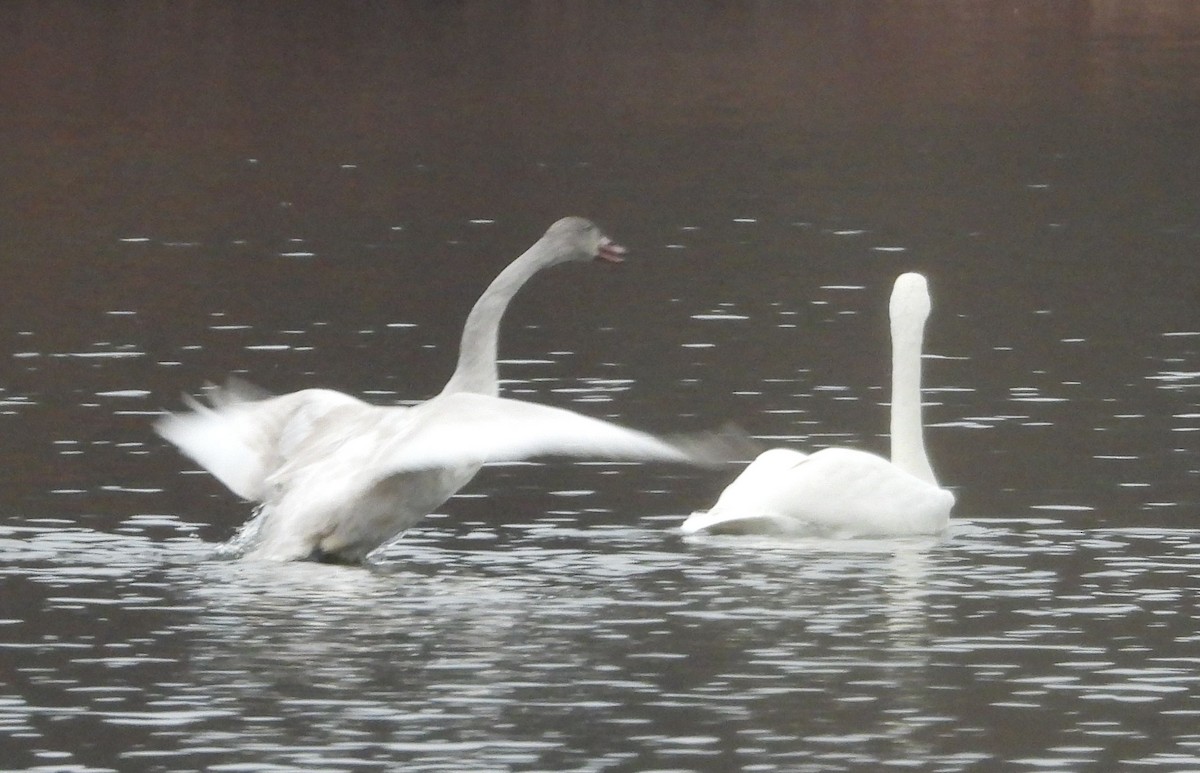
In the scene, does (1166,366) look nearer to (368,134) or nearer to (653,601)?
(653,601)

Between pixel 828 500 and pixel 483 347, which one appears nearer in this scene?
pixel 483 347

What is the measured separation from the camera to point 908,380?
645 inches

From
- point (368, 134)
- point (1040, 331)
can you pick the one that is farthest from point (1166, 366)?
point (368, 134)

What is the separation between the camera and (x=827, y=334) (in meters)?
22.6

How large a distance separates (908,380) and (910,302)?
1.93 ft

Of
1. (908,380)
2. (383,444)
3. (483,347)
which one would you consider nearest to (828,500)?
(908,380)

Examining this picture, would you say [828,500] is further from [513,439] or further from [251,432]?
[251,432]

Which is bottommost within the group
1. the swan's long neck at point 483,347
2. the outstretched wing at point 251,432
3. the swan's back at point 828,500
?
the swan's back at point 828,500

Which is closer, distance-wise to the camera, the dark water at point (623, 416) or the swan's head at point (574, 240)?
the dark water at point (623, 416)

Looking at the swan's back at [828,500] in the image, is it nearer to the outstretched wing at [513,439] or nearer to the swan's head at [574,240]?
the swan's head at [574,240]

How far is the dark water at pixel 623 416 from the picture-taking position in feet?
38.0

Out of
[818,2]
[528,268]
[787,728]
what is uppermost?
[818,2]

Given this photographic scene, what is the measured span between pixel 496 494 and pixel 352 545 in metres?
2.67

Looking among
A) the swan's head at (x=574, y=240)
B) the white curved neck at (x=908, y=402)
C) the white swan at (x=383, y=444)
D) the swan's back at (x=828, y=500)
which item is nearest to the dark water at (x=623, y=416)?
the swan's back at (x=828, y=500)
